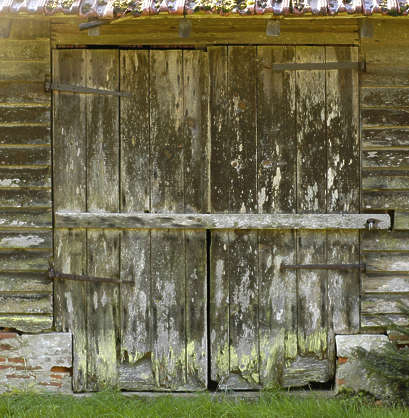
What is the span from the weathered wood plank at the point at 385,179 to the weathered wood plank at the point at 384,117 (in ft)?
1.20

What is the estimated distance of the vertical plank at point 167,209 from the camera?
4.28 meters

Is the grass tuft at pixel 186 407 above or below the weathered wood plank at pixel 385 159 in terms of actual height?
below

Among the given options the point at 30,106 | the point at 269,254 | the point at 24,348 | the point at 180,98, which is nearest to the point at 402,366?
the point at 269,254

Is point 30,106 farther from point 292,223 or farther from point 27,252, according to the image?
point 292,223

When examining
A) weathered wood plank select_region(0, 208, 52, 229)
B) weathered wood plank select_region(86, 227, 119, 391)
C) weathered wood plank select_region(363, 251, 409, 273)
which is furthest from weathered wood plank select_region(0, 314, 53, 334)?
weathered wood plank select_region(363, 251, 409, 273)

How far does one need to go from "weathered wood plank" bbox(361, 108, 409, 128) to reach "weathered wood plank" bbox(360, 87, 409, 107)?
5cm

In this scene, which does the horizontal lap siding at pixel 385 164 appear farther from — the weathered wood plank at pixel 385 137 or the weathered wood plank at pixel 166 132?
the weathered wood plank at pixel 166 132

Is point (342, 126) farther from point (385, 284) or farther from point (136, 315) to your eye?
point (136, 315)

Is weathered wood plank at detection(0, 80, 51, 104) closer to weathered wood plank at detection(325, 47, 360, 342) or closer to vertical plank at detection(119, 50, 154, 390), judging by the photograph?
vertical plank at detection(119, 50, 154, 390)

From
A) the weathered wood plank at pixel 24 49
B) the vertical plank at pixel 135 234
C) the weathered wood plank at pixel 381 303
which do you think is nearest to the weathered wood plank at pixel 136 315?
the vertical plank at pixel 135 234

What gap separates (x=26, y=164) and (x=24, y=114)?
385 millimetres

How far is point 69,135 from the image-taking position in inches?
169

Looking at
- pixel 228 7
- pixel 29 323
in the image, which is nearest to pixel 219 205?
pixel 228 7

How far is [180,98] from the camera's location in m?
4.28
